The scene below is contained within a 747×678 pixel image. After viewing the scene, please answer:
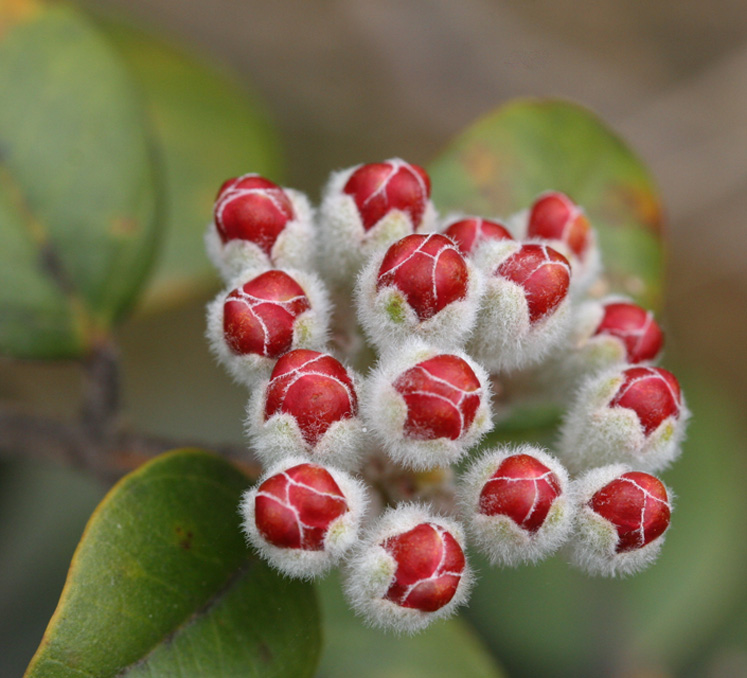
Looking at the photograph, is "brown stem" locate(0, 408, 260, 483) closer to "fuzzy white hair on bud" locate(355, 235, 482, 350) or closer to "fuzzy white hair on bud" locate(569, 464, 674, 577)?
"fuzzy white hair on bud" locate(355, 235, 482, 350)

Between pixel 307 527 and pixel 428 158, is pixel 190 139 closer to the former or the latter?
pixel 428 158

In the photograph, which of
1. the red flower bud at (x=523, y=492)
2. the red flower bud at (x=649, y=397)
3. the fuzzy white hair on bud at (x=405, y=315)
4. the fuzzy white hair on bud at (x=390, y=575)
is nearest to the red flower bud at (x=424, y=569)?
the fuzzy white hair on bud at (x=390, y=575)

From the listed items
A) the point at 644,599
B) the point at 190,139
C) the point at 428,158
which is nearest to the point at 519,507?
the point at 644,599

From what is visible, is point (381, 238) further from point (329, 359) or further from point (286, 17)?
point (286, 17)

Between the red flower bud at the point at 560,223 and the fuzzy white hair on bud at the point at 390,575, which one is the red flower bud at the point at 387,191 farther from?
the fuzzy white hair on bud at the point at 390,575

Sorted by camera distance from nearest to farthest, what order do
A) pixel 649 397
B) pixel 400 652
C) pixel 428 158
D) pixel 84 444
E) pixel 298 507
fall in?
pixel 298 507, pixel 649 397, pixel 84 444, pixel 400 652, pixel 428 158

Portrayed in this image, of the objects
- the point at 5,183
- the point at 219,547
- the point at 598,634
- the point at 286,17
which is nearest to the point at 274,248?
the point at 219,547

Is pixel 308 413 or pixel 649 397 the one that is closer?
pixel 308 413
